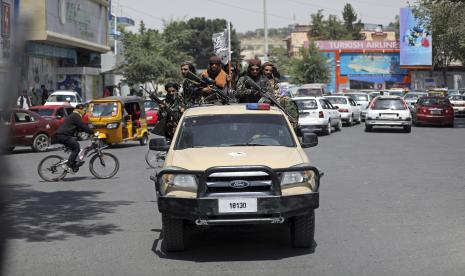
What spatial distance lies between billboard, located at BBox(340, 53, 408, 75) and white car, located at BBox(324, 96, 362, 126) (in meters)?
39.8

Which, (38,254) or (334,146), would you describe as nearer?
(38,254)

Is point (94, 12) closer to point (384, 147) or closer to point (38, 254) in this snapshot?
point (384, 147)

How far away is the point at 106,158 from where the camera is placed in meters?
15.0

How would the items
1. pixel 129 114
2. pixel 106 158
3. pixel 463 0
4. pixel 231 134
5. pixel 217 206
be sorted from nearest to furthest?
1. pixel 217 206
2. pixel 231 134
3. pixel 106 158
4. pixel 129 114
5. pixel 463 0

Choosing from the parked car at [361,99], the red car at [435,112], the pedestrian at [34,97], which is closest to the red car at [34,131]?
the pedestrian at [34,97]

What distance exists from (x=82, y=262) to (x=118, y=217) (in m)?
2.70

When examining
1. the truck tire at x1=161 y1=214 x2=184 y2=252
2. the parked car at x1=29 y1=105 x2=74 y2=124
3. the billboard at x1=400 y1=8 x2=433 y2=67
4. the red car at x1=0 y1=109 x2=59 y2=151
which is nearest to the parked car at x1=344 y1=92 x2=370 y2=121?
the parked car at x1=29 y1=105 x2=74 y2=124

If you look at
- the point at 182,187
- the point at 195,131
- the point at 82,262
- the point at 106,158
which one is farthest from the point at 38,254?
the point at 106,158

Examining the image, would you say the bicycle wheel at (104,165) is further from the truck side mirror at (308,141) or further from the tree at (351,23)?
the tree at (351,23)

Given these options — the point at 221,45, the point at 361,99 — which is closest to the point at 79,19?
the point at 221,45

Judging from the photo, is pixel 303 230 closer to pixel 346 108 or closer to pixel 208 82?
pixel 208 82

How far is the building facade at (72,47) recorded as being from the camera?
3912cm

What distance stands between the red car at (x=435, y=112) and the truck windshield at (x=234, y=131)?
2632cm

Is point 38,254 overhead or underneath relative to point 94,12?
underneath
